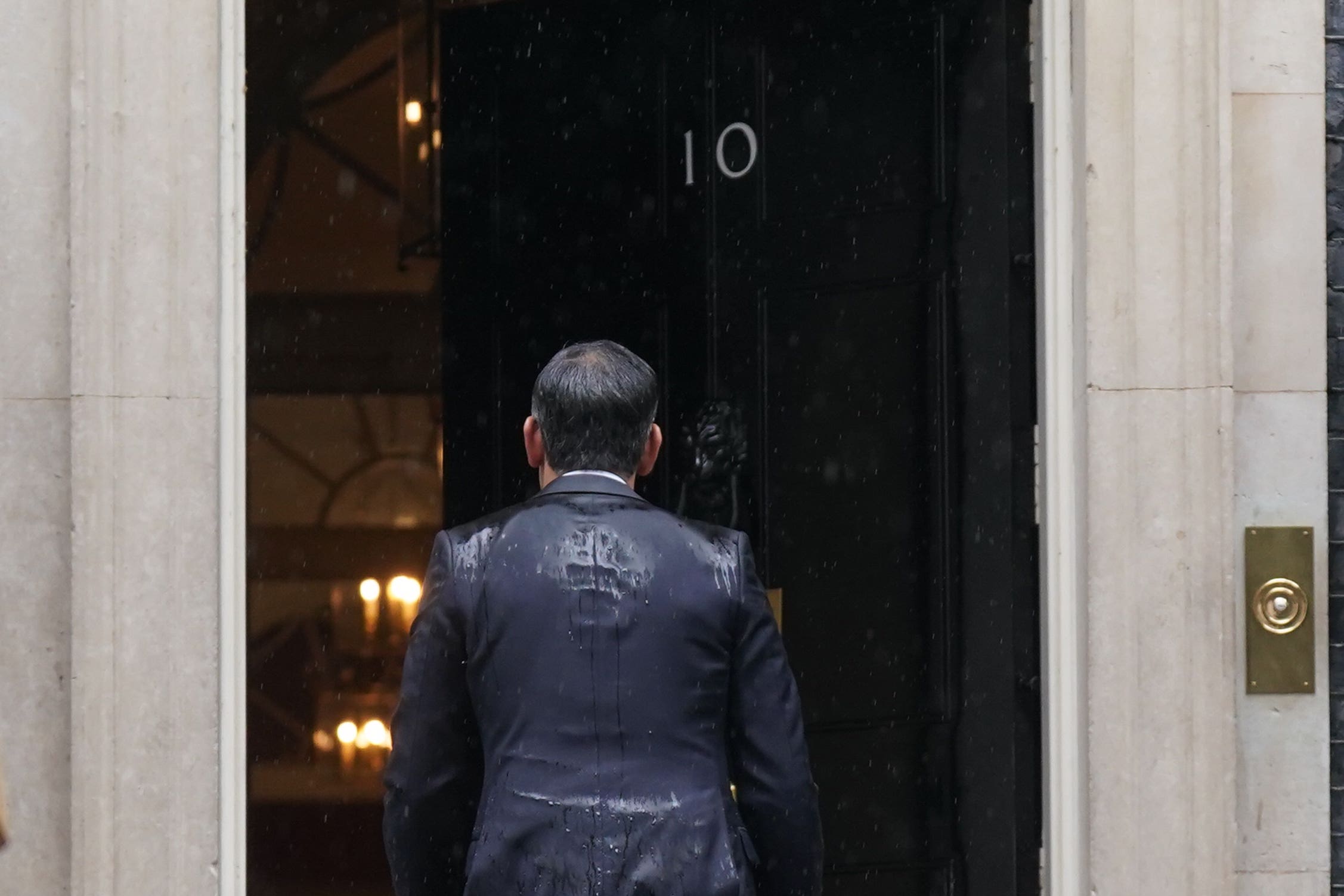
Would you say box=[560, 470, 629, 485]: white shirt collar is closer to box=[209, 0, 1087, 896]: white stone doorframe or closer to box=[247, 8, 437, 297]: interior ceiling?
box=[209, 0, 1087, 896]: white stone doorframe

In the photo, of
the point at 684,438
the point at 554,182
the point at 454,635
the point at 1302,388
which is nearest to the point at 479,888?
the point at 454,635

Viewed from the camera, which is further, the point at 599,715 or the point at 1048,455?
the point at 1048,455

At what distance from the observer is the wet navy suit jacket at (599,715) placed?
2.71m

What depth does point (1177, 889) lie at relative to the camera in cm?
400

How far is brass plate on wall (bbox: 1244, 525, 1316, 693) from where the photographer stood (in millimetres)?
4047

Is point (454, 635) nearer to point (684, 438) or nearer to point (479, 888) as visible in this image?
point (479, 888)

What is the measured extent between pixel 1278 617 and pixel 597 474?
1955 mm

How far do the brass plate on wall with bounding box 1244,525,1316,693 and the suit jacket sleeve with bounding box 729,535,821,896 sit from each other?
64.6 inches

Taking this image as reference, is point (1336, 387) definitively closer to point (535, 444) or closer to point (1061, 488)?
point (1061, 488)

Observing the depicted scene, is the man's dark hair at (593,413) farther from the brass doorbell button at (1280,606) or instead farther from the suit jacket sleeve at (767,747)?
the brass doorbell button at (1280,606)

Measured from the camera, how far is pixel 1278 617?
159 inches

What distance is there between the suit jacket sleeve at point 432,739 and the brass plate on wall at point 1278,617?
2032 mm

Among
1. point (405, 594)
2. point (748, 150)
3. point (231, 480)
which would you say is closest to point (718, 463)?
point (748, 150)

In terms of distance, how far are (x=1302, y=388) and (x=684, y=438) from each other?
205cm
